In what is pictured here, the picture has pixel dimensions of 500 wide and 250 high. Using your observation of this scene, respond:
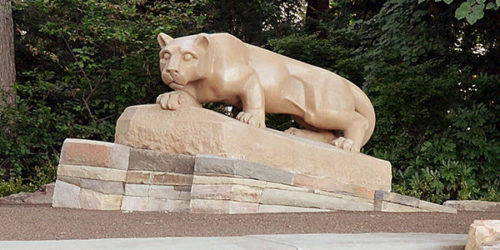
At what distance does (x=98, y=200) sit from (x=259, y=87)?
181 centimetres

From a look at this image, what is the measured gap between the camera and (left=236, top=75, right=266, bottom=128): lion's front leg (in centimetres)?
545

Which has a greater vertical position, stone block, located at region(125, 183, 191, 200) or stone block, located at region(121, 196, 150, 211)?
stone block, located at region(125, 183, 191, 200)

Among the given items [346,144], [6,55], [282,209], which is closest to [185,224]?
[282,209]

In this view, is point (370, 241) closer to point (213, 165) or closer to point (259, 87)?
point (213, 165)

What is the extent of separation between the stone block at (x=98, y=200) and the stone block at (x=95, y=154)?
0.25m


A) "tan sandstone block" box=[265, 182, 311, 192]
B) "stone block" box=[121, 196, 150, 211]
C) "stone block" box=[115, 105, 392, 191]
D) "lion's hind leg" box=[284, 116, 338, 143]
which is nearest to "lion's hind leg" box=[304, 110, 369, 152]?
"lion's hind leg" box=[284, 116, 338, 143]

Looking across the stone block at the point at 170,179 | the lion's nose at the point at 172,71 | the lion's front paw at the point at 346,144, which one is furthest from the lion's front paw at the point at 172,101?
the lion's front paw at the point at 346,144

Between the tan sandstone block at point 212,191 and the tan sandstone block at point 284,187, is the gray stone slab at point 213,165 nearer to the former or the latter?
the tan sandstone block at point 212,191

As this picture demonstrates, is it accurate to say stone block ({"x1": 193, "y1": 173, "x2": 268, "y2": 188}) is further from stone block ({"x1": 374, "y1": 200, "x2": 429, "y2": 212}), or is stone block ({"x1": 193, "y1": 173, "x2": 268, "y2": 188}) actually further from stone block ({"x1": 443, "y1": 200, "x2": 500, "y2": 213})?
stone block ({"x1": 443, "y1": 200, "x2": 500, "y2": 213})

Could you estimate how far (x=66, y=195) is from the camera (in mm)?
5160

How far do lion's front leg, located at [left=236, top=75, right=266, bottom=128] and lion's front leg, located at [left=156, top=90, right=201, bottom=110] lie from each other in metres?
0.48

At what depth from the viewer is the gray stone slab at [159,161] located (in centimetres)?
499

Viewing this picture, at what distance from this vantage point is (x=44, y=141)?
9305 millimetres

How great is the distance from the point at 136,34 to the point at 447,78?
5028mm
